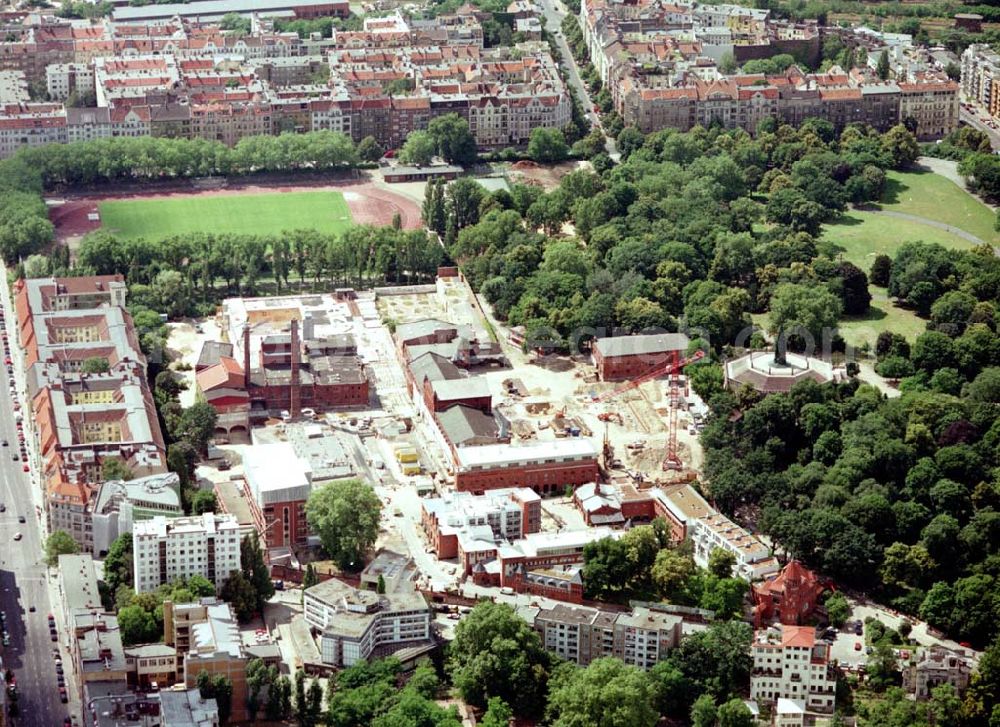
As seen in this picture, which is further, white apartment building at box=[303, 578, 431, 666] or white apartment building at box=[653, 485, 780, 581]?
white apartment building at box=[653, 485, 780, 581]

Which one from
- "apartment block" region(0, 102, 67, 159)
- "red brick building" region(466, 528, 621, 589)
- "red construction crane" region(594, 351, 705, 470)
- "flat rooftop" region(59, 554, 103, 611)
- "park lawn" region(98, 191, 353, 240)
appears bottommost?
"red brick building" region(466, 528, 621, 589)

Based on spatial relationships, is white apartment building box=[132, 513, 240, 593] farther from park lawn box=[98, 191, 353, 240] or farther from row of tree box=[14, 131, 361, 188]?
row of tree box=[14, 131, 361, 188]

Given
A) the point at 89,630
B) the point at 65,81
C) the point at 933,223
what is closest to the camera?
the point at 89,630

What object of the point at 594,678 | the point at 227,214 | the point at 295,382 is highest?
the point at 227,214

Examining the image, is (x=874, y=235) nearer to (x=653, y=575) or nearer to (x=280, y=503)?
(x=653, y=575)

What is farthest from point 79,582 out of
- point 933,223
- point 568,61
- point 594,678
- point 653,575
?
point 568,61

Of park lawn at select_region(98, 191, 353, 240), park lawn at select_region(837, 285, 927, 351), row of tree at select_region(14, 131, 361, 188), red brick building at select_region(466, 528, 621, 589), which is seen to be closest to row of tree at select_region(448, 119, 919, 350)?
park lawn at select_region(837, 285, 927, 351)
